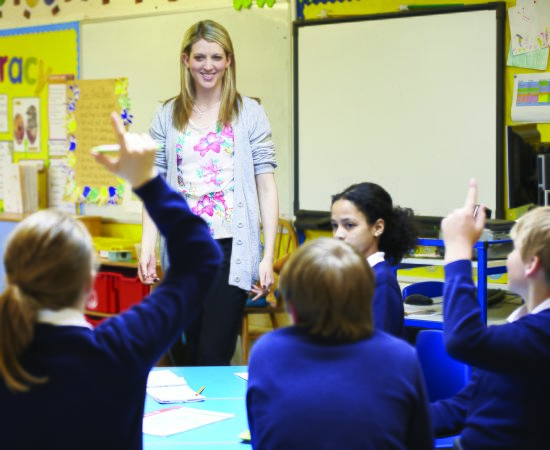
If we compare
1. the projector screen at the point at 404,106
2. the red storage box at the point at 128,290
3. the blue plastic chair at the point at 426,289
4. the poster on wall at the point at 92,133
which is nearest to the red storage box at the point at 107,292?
the red storage box at the point at 128,290

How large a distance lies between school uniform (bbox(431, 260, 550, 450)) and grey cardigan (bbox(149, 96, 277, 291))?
1280mm

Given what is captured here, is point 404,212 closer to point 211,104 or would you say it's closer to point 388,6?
point 211,104

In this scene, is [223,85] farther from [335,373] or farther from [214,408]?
[335,373]

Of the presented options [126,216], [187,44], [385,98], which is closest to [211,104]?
[187,44]

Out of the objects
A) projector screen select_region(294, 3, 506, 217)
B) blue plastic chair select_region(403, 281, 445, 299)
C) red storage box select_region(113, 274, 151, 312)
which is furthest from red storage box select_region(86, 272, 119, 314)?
blue plastic chair select_region(403, 281, 445, 299)

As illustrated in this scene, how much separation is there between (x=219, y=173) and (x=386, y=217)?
57 centimetres

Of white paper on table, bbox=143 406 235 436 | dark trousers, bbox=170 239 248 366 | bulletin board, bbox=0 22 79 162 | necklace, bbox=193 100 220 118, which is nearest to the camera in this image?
white paper on table, bbox=143 406 235 436

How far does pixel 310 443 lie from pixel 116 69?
4.43m

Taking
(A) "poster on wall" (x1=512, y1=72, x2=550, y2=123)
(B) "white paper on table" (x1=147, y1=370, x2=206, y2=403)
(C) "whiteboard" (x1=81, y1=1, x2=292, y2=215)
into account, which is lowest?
(B) "white paper on table" (x1=147, y1=370, x2=206, y2=403)

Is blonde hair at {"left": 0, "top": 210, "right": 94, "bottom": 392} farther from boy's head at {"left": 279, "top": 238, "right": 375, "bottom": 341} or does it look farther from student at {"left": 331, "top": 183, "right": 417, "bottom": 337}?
student at {"left": 331, "top": 183, "right": 417, "bottom": 337}

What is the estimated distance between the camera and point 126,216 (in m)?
5.50

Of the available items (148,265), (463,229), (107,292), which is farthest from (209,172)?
(107,292)

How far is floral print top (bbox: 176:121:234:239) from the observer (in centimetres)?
283

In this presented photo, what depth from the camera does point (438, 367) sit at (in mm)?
2365
